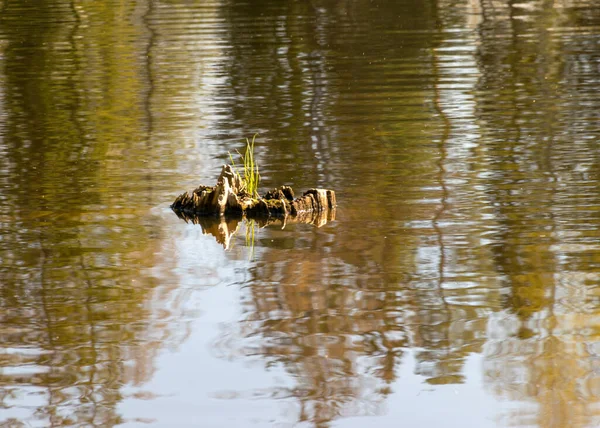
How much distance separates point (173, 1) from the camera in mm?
35406

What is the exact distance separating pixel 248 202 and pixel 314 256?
158 centimetres

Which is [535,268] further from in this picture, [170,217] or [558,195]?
[170,217]

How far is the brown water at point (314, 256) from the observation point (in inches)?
225

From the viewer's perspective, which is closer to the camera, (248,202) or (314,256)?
(314,256)

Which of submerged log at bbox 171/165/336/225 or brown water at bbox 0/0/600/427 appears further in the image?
submerged log at bbox 171/165/336/225

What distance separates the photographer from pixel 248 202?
9695 millimetres

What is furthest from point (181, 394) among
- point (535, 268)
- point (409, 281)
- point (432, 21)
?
point (432, 21)

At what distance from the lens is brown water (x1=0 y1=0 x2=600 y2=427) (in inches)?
225

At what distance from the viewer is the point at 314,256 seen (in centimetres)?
825

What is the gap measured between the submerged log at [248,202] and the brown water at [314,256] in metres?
0.20

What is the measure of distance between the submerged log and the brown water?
0.20 meters

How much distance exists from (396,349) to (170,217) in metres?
3.78

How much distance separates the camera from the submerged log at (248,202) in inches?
376

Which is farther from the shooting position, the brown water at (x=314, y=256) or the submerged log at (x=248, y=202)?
the submerged log at (x=248, y=202)
